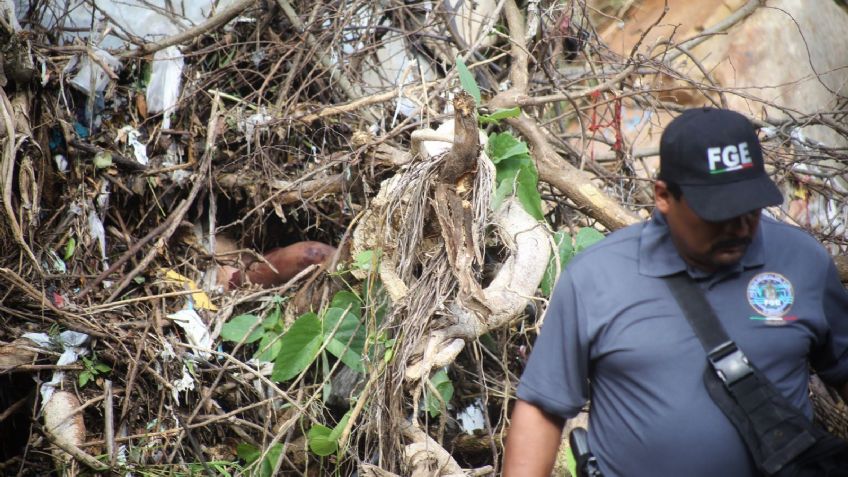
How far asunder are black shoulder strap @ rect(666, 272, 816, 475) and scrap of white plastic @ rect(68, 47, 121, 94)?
9.89 feet

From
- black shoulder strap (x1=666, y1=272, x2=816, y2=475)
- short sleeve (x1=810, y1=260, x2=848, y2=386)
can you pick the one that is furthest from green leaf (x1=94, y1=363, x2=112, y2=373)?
short sleeve (x1=810, y1=260, x2=848, y2=386)

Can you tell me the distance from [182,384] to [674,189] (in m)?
2.19

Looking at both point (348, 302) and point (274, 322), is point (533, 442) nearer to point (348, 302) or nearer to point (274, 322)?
point (348, 302)

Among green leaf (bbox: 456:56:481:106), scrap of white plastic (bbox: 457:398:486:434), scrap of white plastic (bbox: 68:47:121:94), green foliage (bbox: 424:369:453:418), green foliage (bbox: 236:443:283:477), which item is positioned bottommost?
green foliage (bbox: 236:443:283:477)

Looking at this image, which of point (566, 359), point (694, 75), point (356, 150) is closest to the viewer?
point (566, 359)

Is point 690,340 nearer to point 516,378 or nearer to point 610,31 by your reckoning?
point 516,378

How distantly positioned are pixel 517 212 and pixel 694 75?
8.83ft

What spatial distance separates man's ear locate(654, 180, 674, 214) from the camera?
1650 mm

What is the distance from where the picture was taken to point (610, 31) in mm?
5277

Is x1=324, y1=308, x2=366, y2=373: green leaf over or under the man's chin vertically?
under

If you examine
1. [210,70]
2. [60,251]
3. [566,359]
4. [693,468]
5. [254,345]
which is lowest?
[254,345]

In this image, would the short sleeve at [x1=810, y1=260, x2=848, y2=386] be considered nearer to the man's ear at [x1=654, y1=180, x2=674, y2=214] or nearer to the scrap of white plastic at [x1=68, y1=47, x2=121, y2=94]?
the man's ear at [x1=654, y1=180, x2=674, y2=214]

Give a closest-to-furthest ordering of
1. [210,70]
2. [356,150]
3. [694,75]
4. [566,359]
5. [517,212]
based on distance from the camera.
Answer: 1. [566,359]
2. [517,212]
3. [356,150]
4. [210,70]
5. [694,75]

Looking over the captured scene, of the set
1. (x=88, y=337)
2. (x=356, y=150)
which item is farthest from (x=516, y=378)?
(x=88, y=337)
